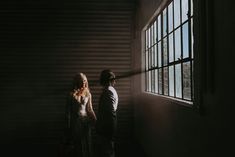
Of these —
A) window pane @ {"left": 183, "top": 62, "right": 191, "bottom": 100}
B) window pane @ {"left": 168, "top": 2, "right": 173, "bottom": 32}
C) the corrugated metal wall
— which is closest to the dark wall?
window pane @ {"left": 183, "top": 62, "right": 191, "bottom": 100}

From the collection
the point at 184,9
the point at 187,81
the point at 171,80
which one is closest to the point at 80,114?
the point at 171,80

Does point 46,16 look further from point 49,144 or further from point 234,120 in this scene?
point 234,120

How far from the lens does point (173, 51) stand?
4684 millimetres

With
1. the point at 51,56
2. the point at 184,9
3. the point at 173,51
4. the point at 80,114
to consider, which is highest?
the point at 184,9

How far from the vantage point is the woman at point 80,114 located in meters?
5.30

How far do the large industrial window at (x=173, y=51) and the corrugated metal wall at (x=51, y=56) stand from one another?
1.99 metres

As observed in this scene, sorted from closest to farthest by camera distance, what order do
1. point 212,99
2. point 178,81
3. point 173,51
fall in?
1. point 212,99
2. point 178,81
3. point 173,51

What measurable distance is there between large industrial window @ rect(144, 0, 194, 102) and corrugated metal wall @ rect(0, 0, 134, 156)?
1.99 m

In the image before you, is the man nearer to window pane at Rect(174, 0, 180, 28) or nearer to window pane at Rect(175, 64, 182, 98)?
window pane at Rect(175, 64, 182, 98)

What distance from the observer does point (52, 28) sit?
877cm

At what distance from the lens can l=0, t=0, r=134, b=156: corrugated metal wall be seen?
8.65 m

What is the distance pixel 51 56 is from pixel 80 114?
3.77 meters

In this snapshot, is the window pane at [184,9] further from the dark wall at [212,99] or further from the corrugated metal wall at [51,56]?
the corrugated metal wall at [51,56]

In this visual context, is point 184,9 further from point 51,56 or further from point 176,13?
point 51,56
